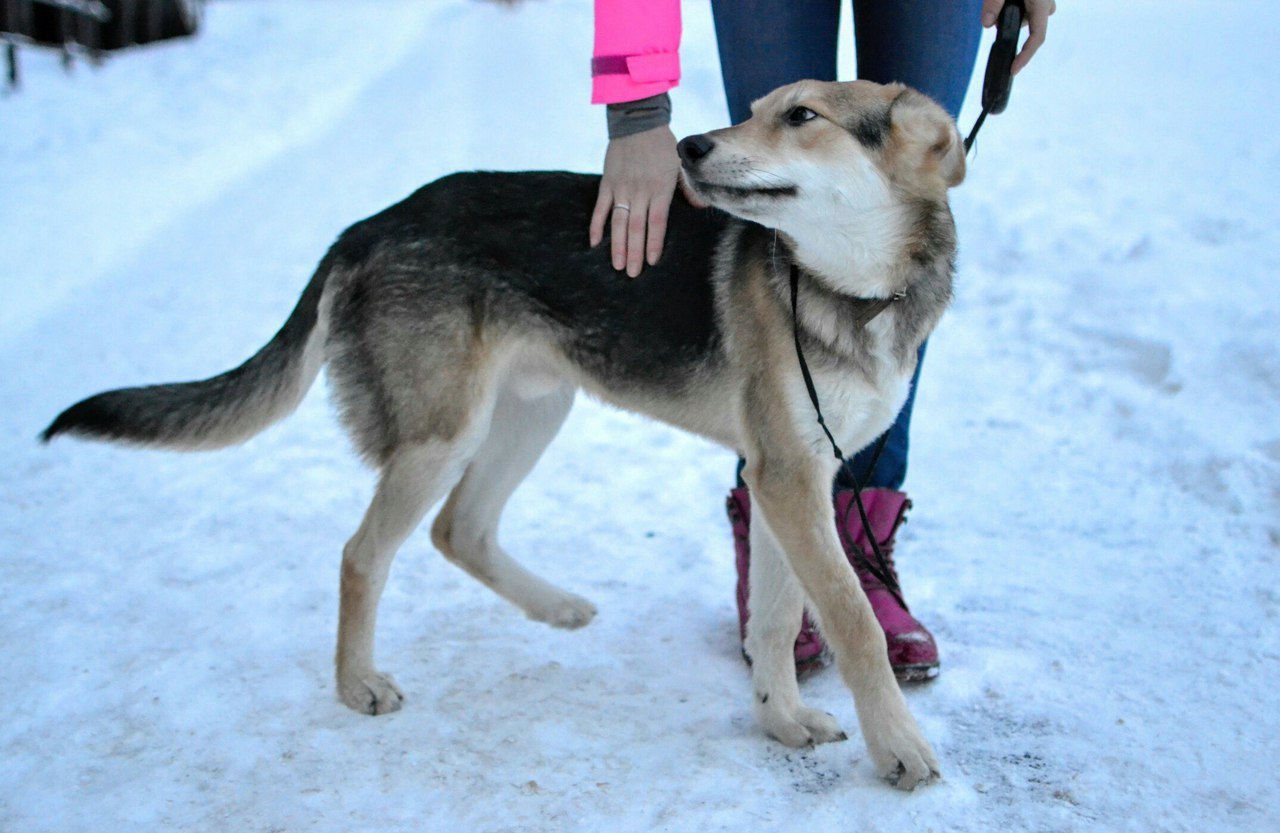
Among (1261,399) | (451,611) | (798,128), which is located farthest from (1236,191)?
(451,611)

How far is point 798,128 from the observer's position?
100 inches

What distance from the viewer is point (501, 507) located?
11.3 ft

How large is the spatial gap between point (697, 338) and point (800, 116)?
644 millimetres

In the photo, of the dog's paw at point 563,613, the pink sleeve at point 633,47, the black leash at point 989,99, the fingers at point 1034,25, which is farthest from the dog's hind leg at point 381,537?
the fingers at point 1034,25

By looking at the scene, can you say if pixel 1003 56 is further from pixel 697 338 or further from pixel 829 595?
pixel 829 595

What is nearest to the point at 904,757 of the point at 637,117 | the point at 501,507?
the point at 501,507

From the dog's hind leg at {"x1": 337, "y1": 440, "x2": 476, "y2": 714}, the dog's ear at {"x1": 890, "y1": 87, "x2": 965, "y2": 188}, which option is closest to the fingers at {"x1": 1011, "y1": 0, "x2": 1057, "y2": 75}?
the dog's ear at {"x1": 890, "y1": 87, "x2": 965, "y2": 188}

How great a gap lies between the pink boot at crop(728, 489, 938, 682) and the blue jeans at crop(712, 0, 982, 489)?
14 centimetres

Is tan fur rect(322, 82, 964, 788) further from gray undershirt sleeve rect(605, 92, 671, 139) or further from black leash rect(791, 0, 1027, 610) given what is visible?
gray undershirt sleeve rect(605, 92, 671, 139)

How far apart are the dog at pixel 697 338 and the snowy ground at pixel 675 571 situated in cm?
27

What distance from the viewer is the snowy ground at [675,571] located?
2.42 meters

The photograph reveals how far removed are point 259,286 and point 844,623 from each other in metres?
5.21

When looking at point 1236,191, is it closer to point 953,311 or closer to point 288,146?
point 953,311

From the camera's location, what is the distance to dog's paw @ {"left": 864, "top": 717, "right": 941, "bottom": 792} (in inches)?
93.0
